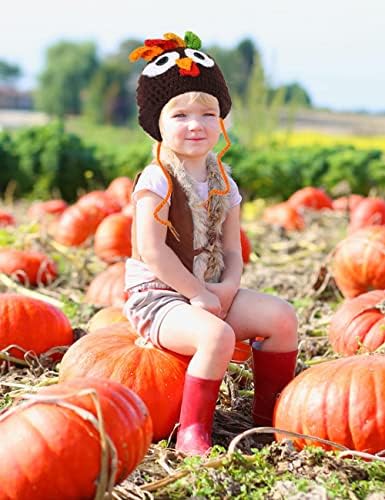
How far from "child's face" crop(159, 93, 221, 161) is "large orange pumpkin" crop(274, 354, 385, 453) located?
3.42ft

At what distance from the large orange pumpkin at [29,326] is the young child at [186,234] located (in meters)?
0.97

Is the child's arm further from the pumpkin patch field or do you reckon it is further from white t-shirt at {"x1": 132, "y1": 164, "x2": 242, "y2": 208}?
the pumpkin patch field

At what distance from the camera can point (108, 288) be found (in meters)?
5.79

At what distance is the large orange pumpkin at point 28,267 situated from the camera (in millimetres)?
6551

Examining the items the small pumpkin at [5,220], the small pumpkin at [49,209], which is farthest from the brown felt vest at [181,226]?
the small pumpkin at [49,209]

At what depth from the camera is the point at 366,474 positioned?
9.94ft

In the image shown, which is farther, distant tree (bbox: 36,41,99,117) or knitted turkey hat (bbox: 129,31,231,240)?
distant tree (bbox: 36,41,99,117)

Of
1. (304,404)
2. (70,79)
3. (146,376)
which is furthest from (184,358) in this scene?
(70,79)

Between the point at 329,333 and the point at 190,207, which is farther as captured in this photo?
the point at 329,333

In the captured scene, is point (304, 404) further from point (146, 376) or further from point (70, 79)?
point (70, 79)

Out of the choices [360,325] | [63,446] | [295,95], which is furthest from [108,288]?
[295,95]

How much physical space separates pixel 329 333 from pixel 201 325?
151cm

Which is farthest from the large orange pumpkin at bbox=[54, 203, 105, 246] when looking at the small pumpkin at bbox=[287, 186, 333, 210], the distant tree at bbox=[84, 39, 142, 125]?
the distant tree at bbox=[84, 39, 142, 125]

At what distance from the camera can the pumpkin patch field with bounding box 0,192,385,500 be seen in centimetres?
259
